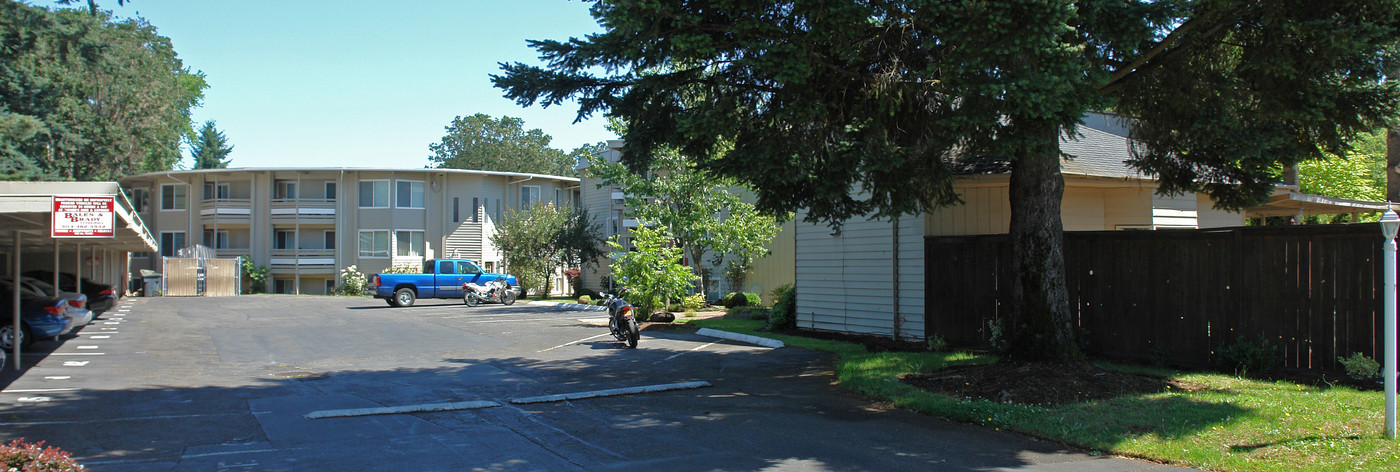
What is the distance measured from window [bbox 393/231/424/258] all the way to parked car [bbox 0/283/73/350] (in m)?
30.8

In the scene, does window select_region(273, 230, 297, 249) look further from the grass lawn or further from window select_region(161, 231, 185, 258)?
the grass lawn

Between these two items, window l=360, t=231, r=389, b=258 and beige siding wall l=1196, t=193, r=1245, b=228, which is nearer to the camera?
beige siding wall l=1196, t=193, r=1245, b=228

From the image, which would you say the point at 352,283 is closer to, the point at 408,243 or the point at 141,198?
the point at 408,243

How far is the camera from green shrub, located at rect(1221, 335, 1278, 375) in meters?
10.5

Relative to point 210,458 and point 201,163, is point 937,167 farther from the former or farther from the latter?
point 201,163

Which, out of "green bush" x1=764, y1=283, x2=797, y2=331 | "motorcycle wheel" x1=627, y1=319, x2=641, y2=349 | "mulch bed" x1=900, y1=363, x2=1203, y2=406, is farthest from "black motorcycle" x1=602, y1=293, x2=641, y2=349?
"mulch bed" x1=900, y1=363, x2=1203, y2=406

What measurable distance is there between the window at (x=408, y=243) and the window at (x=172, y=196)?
42.1 feet

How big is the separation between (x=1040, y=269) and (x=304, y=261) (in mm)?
43685

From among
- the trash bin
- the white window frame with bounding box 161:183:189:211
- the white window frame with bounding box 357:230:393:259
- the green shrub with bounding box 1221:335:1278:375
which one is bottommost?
the trash bin

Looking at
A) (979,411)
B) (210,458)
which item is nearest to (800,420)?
(979,411)

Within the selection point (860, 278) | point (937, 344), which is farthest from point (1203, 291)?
point (860, 278)

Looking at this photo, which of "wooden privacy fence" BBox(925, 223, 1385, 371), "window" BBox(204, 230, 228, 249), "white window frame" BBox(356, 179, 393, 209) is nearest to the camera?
"wooden privacy fence" BBox(925, 223, 1385, 371)

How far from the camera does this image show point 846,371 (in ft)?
39.6

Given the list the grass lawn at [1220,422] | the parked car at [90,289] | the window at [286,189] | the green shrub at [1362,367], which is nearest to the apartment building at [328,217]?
the window at [286,189]
